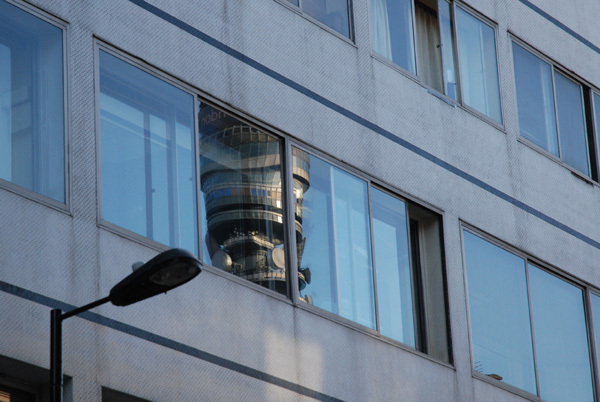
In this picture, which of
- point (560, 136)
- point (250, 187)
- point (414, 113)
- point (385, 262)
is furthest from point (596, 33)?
point (250, 187)

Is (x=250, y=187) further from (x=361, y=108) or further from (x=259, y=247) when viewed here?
(x=361, y=108)

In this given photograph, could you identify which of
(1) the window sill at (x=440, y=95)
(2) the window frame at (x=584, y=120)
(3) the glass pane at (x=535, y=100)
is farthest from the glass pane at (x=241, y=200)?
(3) the glass pane at (x=535, y=100)

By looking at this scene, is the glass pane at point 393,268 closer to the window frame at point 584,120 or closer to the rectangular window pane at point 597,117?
the window frame at point 584,120

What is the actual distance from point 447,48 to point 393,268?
3.72 m

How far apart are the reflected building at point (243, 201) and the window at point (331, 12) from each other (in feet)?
6.51

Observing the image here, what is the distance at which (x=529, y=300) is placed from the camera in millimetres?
17312

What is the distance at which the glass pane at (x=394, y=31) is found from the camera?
16.5 metres

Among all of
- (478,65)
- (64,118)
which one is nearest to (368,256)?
(478,65)

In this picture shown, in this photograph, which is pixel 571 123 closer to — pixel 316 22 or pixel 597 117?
pixel 597 117

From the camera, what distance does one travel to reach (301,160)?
14539 millimetres

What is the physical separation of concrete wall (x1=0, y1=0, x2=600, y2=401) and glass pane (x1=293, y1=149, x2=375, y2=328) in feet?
0.89

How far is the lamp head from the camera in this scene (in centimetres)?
891

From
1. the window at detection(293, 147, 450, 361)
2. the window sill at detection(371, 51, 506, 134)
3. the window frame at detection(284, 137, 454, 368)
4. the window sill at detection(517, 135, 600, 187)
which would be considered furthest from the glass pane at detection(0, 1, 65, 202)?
the window sill at detection(517, 135, 600, 187)

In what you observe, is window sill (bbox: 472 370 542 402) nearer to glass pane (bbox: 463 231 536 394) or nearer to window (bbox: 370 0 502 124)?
glass pane (bbox: 463 231 536 394)
